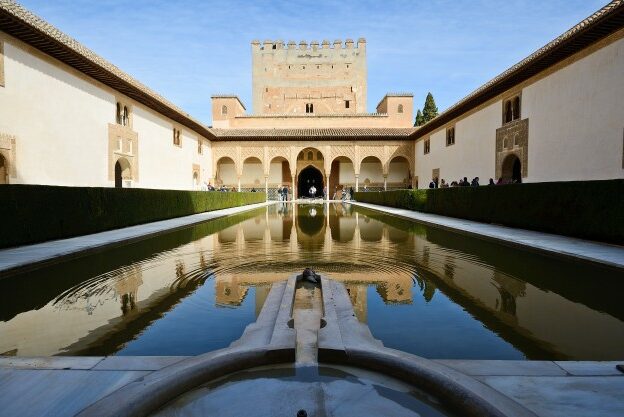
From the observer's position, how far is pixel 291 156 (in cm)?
2981

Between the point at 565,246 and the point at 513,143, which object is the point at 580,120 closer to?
the point at 513,143

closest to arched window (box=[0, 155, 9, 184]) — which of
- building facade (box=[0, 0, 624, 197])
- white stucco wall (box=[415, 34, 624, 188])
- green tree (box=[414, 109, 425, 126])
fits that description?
building facade (box=[0, 0, 624, 197])

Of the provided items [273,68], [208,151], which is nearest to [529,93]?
[208,151]

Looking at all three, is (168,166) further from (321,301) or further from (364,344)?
(364,344)

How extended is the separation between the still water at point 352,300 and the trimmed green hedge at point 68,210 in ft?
5.91

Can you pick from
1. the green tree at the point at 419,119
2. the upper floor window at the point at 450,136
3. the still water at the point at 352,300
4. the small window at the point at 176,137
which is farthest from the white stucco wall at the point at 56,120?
the green tree at the point at 419,119

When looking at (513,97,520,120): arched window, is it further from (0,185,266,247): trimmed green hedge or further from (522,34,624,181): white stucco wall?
(0,185,266,247): trimmed green hedge

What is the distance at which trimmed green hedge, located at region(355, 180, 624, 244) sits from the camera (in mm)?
6711

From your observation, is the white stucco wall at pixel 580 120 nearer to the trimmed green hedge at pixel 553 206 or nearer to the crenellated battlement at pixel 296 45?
the trimmed green hedge at pixel 553 206

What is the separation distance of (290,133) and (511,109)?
16.9 metres

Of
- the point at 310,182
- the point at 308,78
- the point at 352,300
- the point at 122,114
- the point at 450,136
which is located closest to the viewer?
the point at 352,300

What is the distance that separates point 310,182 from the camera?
36.8 m

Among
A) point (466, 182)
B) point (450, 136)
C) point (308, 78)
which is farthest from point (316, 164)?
point (466, 182)

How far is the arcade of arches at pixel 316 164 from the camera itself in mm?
29609
